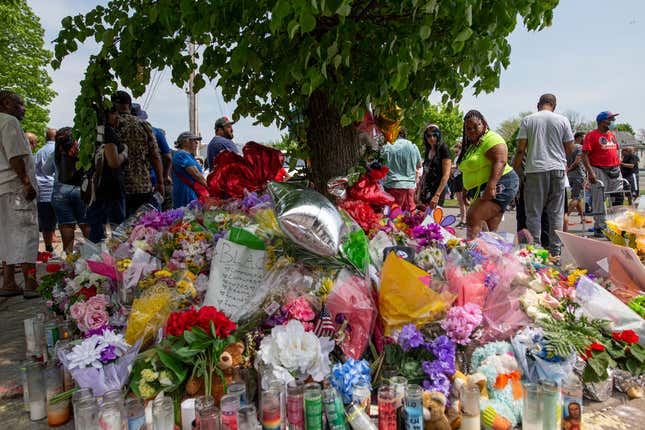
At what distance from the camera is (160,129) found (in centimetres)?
525

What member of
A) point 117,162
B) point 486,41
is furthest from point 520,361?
point 117,162

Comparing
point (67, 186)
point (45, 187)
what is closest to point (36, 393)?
point (67, 186)

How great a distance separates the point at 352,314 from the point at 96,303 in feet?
4.87

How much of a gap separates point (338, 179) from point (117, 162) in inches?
84.1

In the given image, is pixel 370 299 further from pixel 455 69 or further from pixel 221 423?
pixel 455 69

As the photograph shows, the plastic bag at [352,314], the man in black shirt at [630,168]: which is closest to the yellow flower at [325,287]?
the plastic bag at [352,314]

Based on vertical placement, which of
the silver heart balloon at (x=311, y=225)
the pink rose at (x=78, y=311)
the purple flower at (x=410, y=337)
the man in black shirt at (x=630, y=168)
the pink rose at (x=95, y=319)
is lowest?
the purple flower at (x=410, y=337)

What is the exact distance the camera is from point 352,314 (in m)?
2.23

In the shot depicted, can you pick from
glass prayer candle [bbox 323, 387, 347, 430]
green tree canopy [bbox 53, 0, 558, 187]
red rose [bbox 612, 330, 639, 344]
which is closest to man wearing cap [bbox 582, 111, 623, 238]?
green tree canopy [bbox 53, 0, 558, 187]

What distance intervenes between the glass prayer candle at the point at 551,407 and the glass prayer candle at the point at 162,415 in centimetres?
149

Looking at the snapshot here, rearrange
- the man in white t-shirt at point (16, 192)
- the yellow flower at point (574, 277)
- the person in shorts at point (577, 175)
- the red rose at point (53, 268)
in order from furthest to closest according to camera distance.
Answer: the person in shorts at point (577, 175), the man in white t-shirt at point (16, 192), the red rose at point (53, 268), the yellow flower at point (574, 277)

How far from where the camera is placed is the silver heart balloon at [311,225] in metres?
2.24

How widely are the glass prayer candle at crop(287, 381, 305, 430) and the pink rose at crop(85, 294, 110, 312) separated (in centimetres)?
136

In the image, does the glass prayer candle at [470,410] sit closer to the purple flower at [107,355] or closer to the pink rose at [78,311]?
the purple flower at [107,355]
